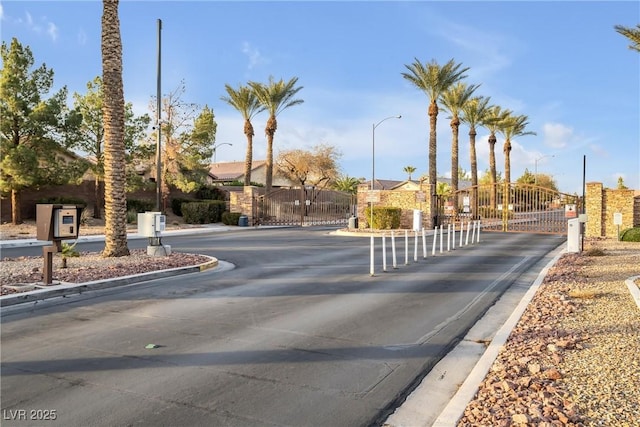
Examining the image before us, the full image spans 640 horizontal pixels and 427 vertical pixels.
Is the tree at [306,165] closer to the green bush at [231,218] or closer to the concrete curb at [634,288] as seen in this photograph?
the green bush at [231,218]

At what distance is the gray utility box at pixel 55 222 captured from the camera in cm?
1087

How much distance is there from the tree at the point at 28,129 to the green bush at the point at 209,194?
12568mm

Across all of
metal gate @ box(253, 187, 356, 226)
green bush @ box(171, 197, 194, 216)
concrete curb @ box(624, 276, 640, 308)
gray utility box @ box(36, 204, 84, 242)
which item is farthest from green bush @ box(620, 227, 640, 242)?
green bush @ box(171, 197, 194, 216)

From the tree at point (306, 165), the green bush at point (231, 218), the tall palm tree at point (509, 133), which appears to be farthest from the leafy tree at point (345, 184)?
the green bush at point (231, 218)

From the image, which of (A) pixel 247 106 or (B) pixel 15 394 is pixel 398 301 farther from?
(A) pixel 247 106


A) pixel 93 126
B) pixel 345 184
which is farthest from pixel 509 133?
pixel 93 126

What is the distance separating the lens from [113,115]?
14.4m

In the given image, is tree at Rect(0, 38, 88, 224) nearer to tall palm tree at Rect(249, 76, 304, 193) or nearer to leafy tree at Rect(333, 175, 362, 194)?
tall palm tree at Rect(249, 76, 304, 193)

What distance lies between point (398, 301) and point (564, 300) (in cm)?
284

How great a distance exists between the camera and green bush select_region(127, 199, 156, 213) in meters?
34.9

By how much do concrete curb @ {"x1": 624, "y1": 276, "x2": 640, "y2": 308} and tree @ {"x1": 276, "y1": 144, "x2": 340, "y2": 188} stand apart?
54.2 m

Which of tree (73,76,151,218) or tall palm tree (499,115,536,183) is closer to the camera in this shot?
tree (73,76,151,218)

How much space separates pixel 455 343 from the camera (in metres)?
6.74

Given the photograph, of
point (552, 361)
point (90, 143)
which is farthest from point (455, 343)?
point (90, 143)
